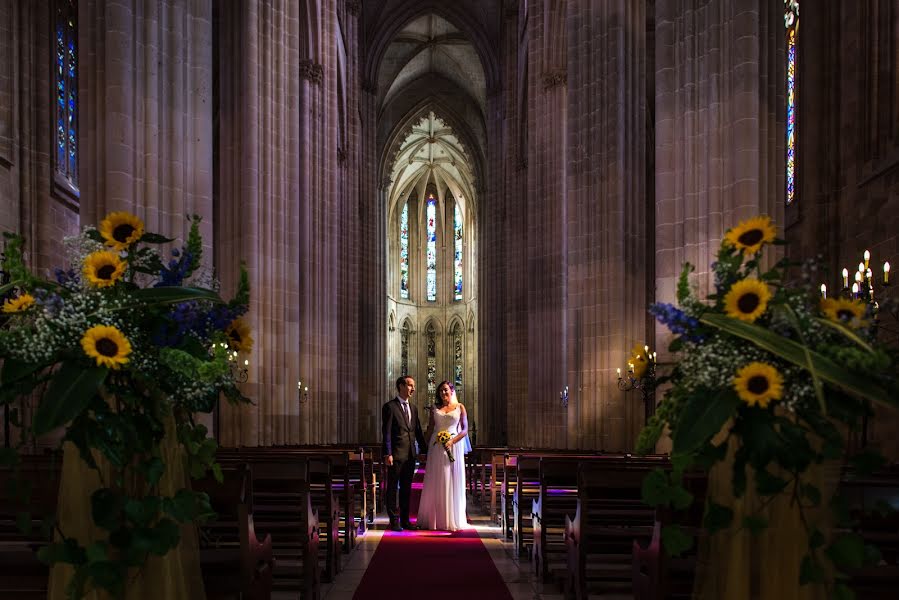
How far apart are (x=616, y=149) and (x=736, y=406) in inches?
581

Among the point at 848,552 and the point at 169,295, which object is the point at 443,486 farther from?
the point at 848,552

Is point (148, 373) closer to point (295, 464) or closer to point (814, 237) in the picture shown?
point (295, 464)

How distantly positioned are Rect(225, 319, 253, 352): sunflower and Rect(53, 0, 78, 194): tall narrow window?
1541 cm

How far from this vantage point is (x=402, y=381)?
38.4 feet

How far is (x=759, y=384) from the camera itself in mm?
2949

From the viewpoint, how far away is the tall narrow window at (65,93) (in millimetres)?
18031

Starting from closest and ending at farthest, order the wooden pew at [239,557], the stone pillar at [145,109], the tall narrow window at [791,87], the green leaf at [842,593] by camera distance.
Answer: the green leaf at [842,593], the wooden pew at [239,557], the stone pillar at [145,109], the tall narrow window at [791,87]

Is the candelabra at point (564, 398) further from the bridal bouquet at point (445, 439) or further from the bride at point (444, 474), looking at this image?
the bridal bouquet at point (445, 439)

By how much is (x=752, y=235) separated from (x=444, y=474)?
30.4 ft

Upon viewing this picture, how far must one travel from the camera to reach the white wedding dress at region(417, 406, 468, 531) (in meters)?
12.1

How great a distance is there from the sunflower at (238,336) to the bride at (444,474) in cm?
831

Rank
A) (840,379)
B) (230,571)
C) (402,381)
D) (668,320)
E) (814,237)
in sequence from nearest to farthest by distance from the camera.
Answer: (840,379), (668,320), (230,571), (402,381), (814,237)

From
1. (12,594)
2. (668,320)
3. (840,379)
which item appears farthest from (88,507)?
(840,379)

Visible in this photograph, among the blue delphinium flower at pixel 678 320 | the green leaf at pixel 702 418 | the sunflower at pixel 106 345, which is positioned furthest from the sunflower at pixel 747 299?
the sunflower at pixel 106 345
